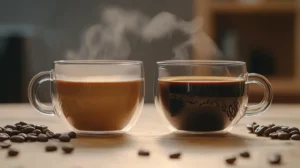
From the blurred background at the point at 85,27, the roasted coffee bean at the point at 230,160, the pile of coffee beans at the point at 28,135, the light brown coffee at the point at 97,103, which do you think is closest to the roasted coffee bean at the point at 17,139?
the pile of coffee beans at the point at 28,135

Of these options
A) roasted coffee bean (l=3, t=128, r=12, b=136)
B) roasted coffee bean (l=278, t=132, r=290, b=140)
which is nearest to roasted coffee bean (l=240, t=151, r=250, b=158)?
roasted coffee bean (l=278, t=132, r=290, b=140)

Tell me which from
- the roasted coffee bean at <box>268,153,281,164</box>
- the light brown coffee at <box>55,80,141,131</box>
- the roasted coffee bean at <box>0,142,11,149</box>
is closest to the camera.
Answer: the roasted coffee bean at <box>268,153,281,164</box>

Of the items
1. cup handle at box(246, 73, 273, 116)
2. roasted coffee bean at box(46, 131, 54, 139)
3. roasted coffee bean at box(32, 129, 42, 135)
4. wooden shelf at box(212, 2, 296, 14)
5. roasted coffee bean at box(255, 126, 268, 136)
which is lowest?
roasted coffee bean at box(255, 126, 268, 136)

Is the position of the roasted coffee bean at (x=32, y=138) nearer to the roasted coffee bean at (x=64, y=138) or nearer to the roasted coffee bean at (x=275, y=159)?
the roasted coffee bean at (x=64, y=138)

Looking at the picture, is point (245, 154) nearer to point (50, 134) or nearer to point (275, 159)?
point (275, 159)

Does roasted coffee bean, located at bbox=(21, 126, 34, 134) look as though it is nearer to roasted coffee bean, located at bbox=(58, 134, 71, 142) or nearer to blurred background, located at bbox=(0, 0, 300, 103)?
roasted coffee bean, located at bbox=(58, 134, 71, 142)

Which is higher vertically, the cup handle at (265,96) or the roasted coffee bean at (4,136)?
the cup handle at (265,96)
